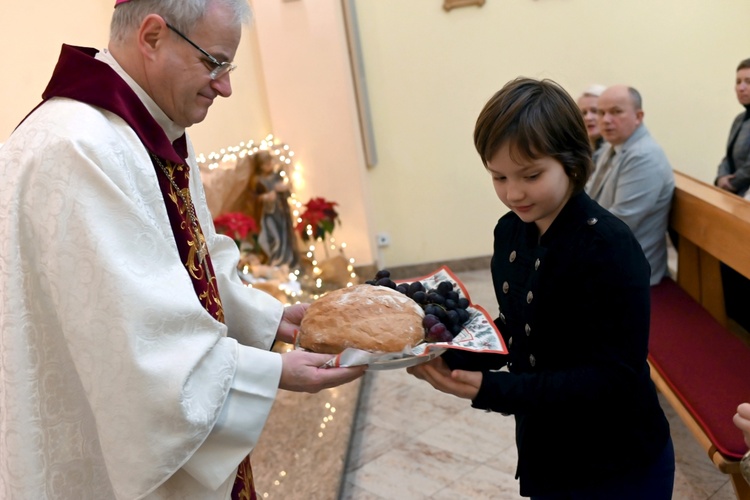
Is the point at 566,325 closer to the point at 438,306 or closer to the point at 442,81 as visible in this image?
the point at 438,306

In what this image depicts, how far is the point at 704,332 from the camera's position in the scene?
3.26 meters

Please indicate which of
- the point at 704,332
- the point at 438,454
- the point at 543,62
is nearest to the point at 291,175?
the point at 543,62

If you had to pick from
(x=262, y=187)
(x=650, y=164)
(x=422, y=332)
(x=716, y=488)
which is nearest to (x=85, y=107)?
(x=422, y=332)

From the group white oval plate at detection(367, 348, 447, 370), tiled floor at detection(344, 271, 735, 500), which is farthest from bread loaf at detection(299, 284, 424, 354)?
tiled floor at detection(344, 271, 735, 500)

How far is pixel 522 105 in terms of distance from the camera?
4.96ft

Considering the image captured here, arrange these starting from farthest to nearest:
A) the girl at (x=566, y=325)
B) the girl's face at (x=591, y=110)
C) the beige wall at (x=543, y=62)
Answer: the beige wall at (x=543, y=62), the girl's face at (x=591, y=110), the girl at (x=566, y=325)

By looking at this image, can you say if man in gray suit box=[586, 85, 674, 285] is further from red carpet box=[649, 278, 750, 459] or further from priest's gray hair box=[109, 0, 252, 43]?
priest's gray hair box=[109, 0, 252, 43]

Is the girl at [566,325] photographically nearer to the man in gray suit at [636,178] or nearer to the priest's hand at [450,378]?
the priest's hand at [450,378]

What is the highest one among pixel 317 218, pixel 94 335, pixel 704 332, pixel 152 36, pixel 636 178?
pixel 152 36

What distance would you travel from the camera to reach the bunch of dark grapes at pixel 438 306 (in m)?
1.63

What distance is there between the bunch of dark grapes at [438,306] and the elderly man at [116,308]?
0.92ft

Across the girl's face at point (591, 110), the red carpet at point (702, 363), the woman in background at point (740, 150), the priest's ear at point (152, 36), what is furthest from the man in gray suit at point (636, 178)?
the priest's ear at point (152, 36)

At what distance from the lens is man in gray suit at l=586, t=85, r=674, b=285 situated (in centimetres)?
398

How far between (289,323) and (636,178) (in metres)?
2.61
